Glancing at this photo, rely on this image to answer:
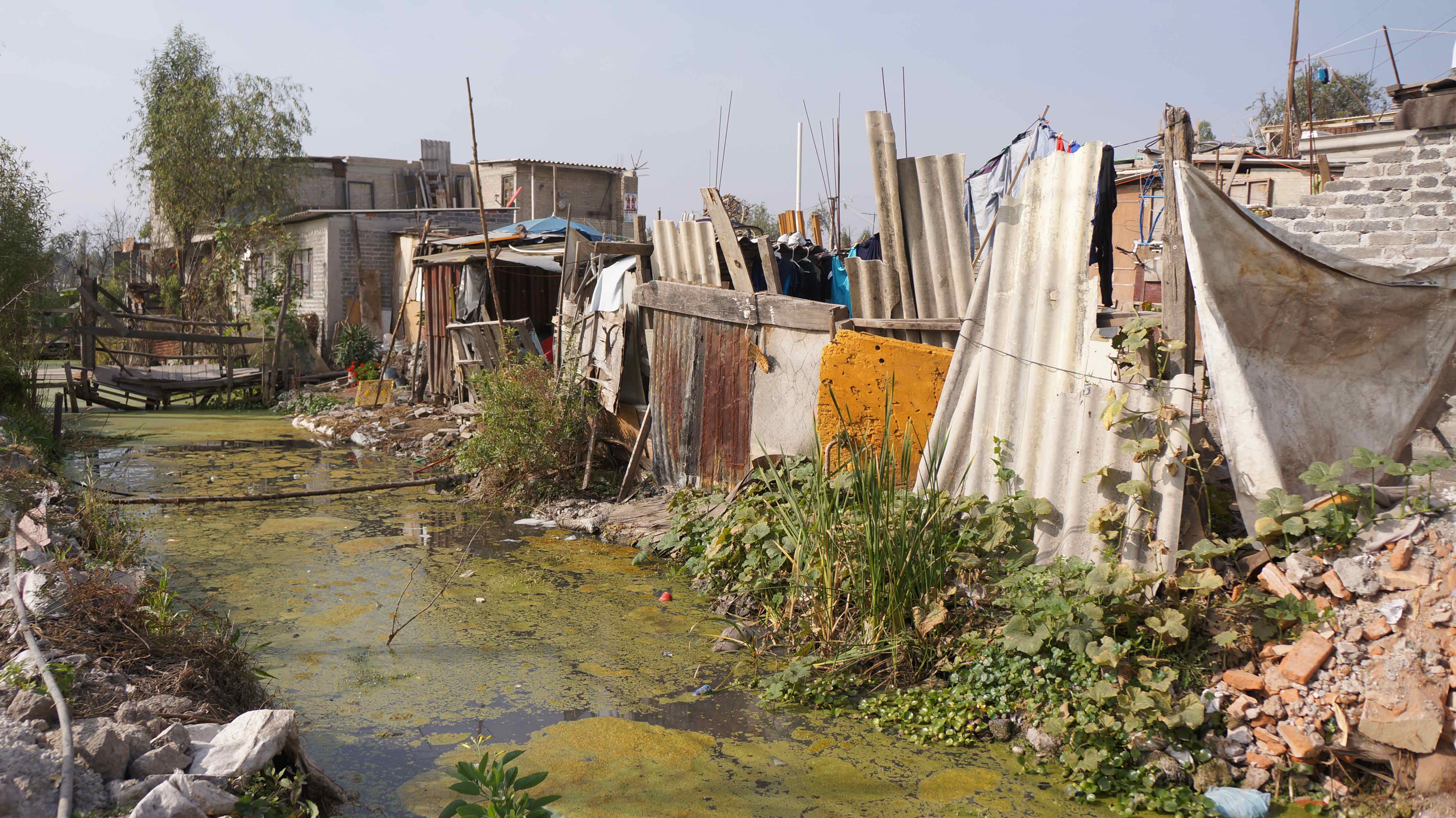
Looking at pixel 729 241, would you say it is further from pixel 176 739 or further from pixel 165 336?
pixel 165 336

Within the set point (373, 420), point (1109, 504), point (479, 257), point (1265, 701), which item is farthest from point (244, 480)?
point (1265, 701)

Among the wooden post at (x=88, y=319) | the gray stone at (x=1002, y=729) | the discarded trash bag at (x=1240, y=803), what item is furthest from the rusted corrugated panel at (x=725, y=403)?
the wooden post at (x=88, y=319)

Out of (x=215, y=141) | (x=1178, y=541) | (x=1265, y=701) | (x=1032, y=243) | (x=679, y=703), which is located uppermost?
(x=215, y=141)

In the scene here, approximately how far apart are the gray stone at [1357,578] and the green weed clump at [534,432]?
19.3 ft

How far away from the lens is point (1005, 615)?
4.39m

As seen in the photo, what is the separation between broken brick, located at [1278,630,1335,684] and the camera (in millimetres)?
3533

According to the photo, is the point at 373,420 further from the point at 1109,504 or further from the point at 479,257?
the point at 1109,504

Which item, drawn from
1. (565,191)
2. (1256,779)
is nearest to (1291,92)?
(1256,779)

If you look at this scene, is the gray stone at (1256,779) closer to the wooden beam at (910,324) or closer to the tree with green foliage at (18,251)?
the wooden beam at (910,324)

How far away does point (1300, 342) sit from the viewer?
4289 mm

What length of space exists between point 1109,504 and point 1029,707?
1061 millimetres

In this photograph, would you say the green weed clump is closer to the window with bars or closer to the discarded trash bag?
the discarded trash bag

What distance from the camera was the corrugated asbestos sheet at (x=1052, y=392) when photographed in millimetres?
4320

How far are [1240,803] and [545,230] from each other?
12.3m
